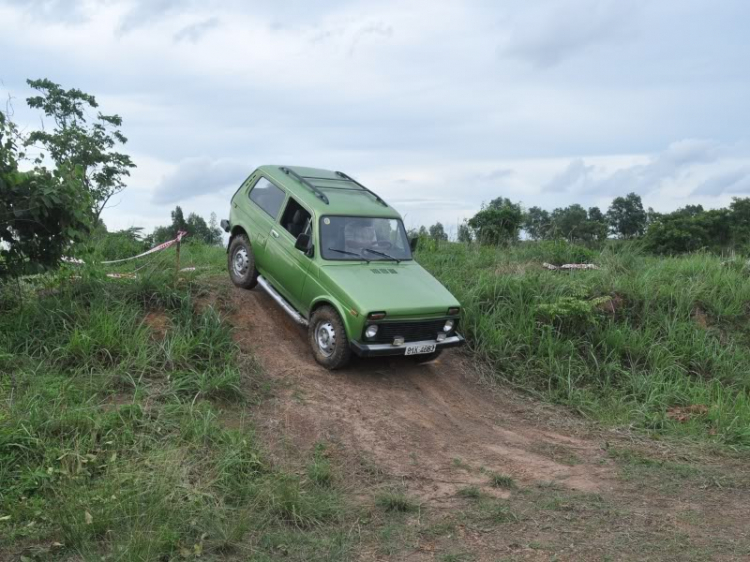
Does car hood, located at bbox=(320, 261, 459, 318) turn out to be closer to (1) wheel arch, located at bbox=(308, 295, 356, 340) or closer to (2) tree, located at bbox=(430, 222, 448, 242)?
(1) wheel arch, located at bbox=(308, 295, 356, 340)

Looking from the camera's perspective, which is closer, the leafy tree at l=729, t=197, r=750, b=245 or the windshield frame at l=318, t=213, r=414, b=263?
→ the windshield frame at l=318, t=213, r=414, b=263

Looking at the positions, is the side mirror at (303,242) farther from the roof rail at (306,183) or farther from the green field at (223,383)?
the green field at (223,383)

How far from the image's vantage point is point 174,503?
5.63m

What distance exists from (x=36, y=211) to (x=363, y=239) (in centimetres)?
413

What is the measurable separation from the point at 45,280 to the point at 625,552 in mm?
8068

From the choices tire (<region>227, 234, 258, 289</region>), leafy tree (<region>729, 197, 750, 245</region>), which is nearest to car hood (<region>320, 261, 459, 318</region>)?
tire (<region>227, 234, 258, 289</region>)

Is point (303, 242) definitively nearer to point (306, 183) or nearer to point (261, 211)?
point (306, 183)

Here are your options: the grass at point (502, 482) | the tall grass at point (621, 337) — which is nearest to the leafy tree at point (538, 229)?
the tall grass at point (621, 337)

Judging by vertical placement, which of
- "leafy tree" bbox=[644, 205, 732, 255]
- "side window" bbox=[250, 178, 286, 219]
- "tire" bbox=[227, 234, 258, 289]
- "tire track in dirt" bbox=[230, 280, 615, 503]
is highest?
"leafy tree" bbox=[644, 205, 732, 255]

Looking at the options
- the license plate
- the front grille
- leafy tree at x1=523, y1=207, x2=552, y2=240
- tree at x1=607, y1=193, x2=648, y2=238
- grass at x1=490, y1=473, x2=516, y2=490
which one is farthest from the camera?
tree at x1=607, y1=193, x2=648, y2=238

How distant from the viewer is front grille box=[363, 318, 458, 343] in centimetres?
855

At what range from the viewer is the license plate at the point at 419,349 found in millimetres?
8812

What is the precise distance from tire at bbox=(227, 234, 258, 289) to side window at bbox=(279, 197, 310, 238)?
2.83 feet

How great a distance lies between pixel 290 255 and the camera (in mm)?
9555
